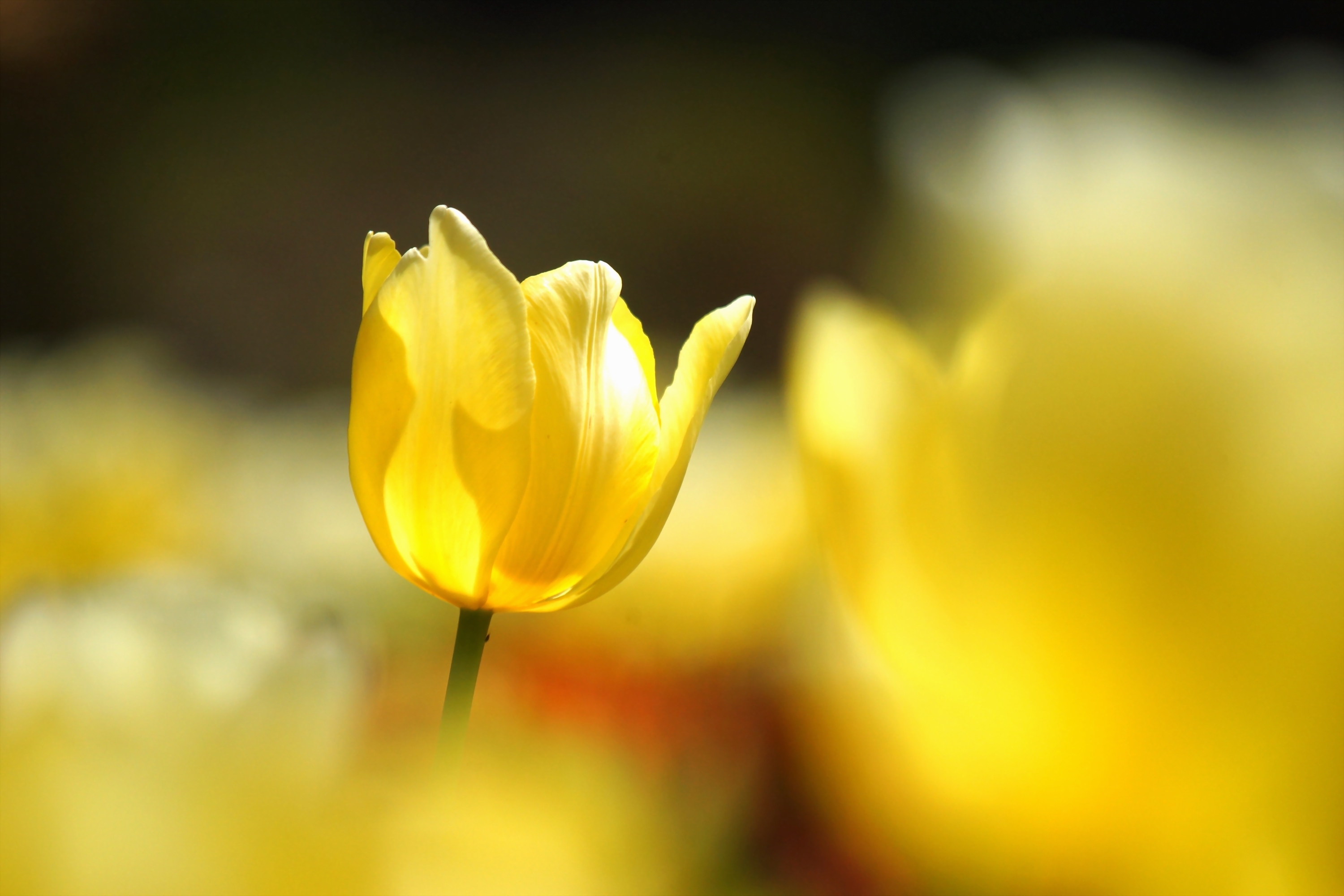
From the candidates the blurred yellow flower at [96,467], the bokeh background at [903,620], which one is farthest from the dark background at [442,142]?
the bokeh background at [903,620]

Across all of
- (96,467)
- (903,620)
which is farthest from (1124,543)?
(96,467)

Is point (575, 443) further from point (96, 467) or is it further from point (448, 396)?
point (96, 467)

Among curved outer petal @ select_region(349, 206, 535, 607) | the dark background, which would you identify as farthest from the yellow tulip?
the dark background

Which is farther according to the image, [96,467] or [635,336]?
[96,467]

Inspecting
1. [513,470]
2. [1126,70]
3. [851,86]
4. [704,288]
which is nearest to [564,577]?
[513,470]

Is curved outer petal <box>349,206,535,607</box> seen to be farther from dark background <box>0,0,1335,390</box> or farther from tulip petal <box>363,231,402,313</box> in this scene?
dark background <box>0,0,1335,390</box>

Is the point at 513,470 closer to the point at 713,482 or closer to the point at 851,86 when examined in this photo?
the point at 713,482

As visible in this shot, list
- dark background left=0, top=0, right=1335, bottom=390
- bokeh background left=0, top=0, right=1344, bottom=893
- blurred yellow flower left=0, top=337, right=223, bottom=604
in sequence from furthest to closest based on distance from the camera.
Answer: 1. dark background left=0, top=0, right=1335, bottom=390
2. blurred yellow flower left=0, top=337, right=223, bottom=604
3. bokeh background left=0, top=0, right=1344, bottom=893

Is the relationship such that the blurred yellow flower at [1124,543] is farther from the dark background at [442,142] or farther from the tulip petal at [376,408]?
the dark background at [442,142]
